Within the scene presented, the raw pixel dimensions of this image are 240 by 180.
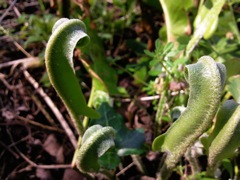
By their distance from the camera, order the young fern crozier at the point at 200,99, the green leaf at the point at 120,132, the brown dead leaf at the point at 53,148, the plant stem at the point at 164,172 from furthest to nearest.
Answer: the brown dead leaf at the point at 53,148
the green leaf at the point at 120,132
the plant stem at the point at 164,172
the young fern crozier at the point at 200,99

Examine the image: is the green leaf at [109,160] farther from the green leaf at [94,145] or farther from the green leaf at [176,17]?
the green leaf at [176,17]

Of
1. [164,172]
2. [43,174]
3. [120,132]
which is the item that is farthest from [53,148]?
[164,172]

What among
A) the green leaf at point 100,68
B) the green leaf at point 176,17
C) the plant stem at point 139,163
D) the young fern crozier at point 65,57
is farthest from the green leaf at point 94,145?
the green leaf at point 176,17

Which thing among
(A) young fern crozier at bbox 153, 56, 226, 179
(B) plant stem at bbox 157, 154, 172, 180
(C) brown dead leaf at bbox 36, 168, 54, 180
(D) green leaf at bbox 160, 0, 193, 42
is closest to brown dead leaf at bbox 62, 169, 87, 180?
(C) brown dead leaf at bbox 36, 168, 54, 180

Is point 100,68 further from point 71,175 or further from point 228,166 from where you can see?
point 228,166

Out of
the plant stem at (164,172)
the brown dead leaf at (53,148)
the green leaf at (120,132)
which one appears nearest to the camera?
the plant stem at (164,172)

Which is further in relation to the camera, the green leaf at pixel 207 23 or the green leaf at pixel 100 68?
the green leaf at pixel 100 68

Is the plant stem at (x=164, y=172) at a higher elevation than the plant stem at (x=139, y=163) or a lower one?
higher

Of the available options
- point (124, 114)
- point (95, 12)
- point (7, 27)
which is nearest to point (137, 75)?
point (124, 114)
